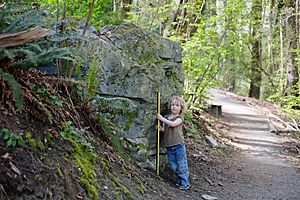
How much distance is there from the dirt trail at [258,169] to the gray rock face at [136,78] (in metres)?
1.73

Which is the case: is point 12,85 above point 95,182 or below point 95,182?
above

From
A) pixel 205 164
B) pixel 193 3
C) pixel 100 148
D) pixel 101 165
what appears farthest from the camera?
pixel 193 3

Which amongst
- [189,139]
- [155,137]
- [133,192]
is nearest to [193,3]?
[189,139]

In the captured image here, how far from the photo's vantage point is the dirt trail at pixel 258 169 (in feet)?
21.5

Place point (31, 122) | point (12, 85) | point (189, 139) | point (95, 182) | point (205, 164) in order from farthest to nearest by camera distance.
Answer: point (189, 139) < point (205, 164) < point (95, 182) < point (31, 122) < point (12, 85)

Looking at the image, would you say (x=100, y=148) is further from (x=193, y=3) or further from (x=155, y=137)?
(x=193, y=3)

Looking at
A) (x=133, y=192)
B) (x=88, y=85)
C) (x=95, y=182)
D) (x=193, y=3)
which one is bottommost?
(x=133, y=192)

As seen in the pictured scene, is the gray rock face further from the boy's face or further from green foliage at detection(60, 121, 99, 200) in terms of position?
green foliage at detection(60, 121, 99, 200)

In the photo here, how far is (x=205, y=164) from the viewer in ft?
25.4

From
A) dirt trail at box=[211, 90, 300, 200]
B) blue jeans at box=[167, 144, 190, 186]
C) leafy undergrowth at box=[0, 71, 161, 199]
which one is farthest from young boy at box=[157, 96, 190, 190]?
leafy undergrowth at box=[0, 71, 161, 199]

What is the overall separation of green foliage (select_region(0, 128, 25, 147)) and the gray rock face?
6.88ft

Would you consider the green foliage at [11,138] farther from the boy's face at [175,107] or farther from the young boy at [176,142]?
the boy's face at [175,107]

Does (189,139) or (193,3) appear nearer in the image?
(189,139)

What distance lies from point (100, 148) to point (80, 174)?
1.01m
